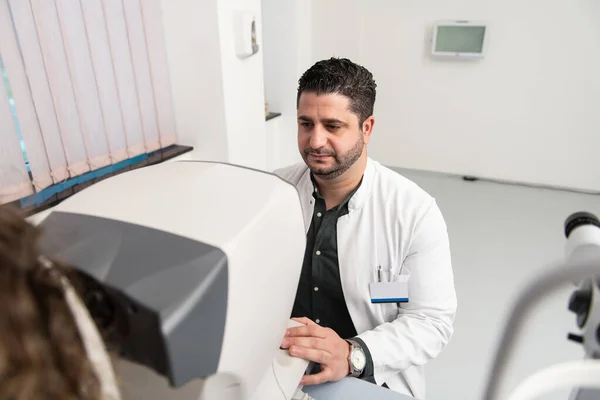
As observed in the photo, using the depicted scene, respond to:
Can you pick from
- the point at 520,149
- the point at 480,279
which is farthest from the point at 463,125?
the point at 480,279

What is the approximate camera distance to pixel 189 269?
430mm

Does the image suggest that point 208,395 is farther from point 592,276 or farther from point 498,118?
point 498,118

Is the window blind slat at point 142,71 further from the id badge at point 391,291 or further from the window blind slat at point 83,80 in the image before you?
the id badge at point 391,291

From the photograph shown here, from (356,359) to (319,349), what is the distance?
0.14 metres

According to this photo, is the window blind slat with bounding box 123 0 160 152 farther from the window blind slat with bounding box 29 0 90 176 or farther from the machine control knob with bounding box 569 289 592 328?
the machine control knob with bounding box 569 289 592 328

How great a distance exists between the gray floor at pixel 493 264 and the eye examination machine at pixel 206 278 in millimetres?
649

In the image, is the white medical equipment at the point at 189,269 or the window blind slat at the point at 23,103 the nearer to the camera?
the white medical equipment at the point at 189,269

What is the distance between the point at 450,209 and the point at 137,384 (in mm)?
2885

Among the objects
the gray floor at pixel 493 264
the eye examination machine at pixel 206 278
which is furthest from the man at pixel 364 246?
the eye examination machine at pixel 206 278

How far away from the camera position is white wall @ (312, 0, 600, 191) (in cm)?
304

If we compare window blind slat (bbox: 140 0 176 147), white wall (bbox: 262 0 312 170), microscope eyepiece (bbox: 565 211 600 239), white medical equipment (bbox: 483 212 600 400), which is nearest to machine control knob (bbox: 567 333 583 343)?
white medical equipment (bbox: 483 212 600 400)

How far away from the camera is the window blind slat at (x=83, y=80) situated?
1447mm

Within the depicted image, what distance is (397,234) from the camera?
1.06 meters

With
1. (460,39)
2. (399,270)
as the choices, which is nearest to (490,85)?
(460,39)
